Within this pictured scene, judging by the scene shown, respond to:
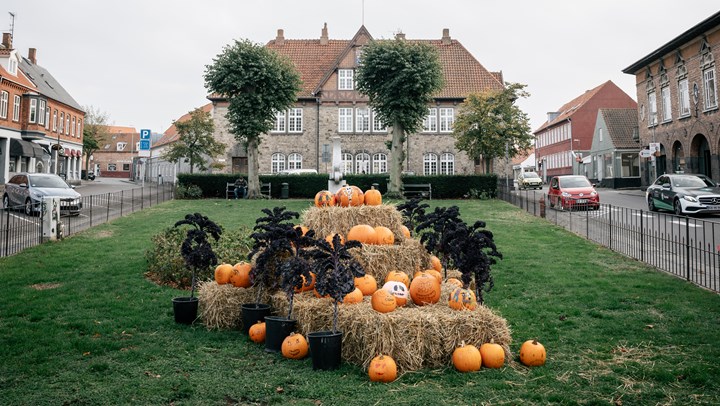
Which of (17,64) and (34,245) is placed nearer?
A: (34,245)

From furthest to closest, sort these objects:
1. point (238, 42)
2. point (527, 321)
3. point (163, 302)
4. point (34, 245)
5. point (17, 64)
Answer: point (17, 64), point (238, 42), point (34, 245), point (163, 302), point (527, 321)

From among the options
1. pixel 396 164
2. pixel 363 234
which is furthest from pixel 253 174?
pixel 363 234

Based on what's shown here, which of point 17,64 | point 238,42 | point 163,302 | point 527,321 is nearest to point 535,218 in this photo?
point 527,321

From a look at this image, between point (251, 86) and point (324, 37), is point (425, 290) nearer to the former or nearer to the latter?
point (251, 86)

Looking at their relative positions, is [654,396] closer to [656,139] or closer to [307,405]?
[307,405]

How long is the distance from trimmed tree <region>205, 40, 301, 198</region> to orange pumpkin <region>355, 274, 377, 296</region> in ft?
81.1

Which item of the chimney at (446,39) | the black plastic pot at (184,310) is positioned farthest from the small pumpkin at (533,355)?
the chimney at (446,39)

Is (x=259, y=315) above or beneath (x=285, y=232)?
beneath

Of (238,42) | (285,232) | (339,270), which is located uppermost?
(238,42)

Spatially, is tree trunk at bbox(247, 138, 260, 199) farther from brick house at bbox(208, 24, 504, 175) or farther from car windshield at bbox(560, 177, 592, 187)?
car windshield at bbox(560, 177, 592, 187)

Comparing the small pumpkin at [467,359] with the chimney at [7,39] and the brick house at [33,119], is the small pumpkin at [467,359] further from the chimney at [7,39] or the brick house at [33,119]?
the chimney at [7,39]

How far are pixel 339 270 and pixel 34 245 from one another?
36.9 feet

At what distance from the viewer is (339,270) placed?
18.7 ft

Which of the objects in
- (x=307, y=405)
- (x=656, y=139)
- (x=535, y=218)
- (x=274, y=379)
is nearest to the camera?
(x=307, y=405)
